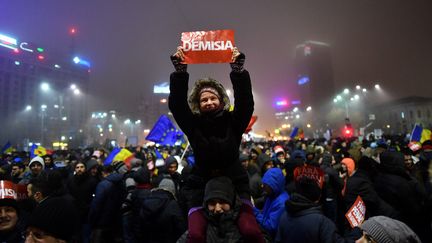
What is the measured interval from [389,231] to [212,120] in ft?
6.22

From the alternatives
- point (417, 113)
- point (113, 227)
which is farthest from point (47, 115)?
point (417, 113)

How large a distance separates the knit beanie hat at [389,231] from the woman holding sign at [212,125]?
1.18 m

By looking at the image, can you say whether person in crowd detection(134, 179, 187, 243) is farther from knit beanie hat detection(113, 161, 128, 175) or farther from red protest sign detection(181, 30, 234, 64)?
red protest sign detection(181, 30, 234, 64)

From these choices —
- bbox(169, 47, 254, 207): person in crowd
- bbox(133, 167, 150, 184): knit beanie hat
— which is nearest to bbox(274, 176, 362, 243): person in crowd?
bbox(169, 47, 254, 207): person in crowd

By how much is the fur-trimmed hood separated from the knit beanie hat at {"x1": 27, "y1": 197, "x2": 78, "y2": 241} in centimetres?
156

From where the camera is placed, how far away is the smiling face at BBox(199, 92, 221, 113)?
308 cm

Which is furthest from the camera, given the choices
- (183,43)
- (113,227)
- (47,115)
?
(47,115)

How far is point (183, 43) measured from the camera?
11.8 ft

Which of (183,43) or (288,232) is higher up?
(183,43)

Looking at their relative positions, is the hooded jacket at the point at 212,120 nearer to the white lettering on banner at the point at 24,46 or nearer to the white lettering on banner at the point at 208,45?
the white lettering on banner at the point at 208,45

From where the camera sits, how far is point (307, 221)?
12.0 feet

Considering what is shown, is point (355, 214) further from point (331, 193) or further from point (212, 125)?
point (331, 193)

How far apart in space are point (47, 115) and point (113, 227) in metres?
101

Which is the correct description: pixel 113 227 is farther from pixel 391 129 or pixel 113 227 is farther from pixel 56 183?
pixel 391 129
